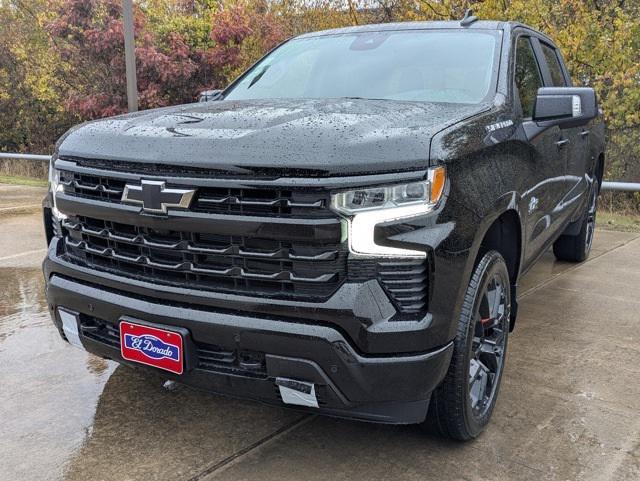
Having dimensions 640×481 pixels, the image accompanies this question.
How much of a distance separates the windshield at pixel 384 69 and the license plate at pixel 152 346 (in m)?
1.61

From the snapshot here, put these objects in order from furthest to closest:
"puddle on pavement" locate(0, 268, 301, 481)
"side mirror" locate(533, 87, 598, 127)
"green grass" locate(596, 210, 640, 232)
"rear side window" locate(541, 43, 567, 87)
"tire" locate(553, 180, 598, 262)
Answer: "green grass" locate(596, 210, 640, 232)
"tire" locate(553, 180, 598, 262)
"rear side window" locate(541, 43, 567, 87)
"side mirror" locate(533, 87, 598, 127)
"puddle on pavement" locate(0, 268, 301, 481)

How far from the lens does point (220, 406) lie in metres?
3.02

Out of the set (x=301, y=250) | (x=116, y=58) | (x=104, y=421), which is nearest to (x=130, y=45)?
(x=116, y=58)

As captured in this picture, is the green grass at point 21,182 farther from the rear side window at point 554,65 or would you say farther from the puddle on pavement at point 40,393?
the rear side window at point 554,65

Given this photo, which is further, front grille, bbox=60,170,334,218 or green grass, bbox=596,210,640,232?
green grass, bbox=596,210,640,232

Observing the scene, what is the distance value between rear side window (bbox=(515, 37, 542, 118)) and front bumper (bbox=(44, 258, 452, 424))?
1.71 m

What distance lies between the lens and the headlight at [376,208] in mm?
2123

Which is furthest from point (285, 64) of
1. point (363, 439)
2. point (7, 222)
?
point (7, 222)

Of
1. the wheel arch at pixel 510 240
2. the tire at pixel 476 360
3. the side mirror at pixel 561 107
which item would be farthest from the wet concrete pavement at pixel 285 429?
the side mirror at pixel 561 107

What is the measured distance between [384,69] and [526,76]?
0.85 meters

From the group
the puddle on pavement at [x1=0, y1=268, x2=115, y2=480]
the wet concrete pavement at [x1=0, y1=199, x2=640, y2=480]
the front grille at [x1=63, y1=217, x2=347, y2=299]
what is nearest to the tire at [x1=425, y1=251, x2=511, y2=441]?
the wet concrete pavement at [x1=0, y1=199, x2=640, y2=480]

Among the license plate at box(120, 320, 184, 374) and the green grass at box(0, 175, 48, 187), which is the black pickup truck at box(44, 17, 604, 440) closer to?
the license plate at box(120, 320, 184, 374)

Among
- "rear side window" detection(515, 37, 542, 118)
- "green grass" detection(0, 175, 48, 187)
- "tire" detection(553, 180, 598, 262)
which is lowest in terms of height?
"green grass" detection(0, 175, 48, 187)

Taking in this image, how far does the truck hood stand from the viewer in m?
2.15
